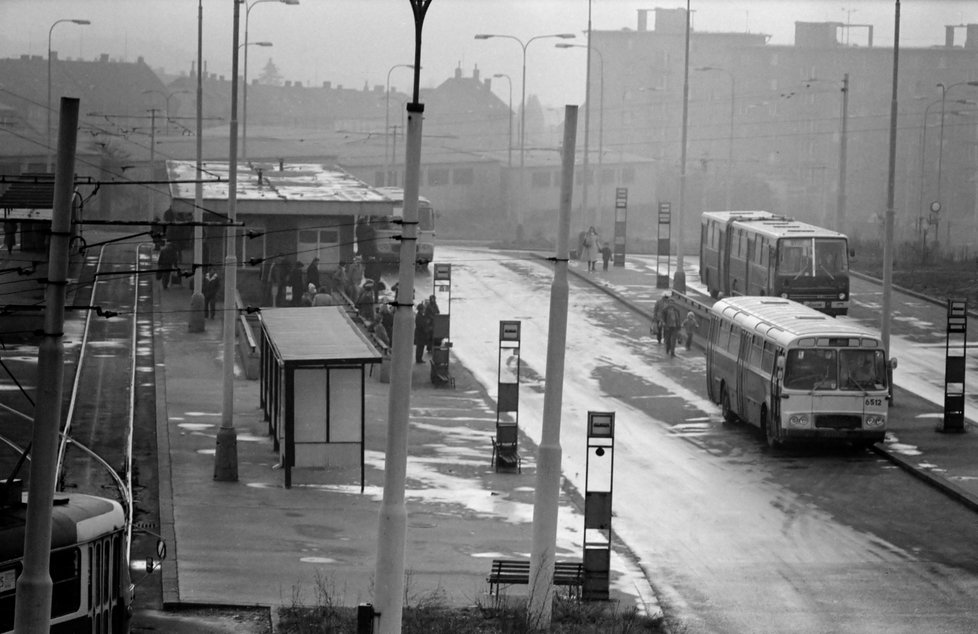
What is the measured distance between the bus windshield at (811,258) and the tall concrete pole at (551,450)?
89.0ft

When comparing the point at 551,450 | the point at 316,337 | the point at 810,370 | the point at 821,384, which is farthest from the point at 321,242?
the point at 551,450

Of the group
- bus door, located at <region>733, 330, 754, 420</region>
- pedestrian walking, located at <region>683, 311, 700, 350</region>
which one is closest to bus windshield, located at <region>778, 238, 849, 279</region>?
pedestrian walking, located at <region>683, 311, 700, 350</region>

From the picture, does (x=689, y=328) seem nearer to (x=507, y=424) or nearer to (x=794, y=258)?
(x=794, y=258)

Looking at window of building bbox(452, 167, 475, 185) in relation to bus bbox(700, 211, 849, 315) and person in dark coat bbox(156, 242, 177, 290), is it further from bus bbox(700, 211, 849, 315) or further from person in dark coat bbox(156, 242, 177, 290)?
bus bbox(700, 211, 849, 315)

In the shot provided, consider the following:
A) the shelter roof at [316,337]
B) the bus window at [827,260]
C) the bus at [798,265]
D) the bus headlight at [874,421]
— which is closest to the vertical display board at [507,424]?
the shelter roof at [316,337]

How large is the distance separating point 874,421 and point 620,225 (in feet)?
98.8

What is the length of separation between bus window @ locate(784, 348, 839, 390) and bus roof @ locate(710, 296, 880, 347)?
30cm

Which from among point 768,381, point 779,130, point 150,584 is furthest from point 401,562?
point 779,130

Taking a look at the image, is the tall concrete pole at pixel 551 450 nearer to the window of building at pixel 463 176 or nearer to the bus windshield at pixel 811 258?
the bus windshield at pixel 811 258

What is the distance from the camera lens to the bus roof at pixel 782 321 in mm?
28406

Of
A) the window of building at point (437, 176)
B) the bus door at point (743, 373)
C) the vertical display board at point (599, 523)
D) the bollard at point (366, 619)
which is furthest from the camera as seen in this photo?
the window of building at point (437, 176)

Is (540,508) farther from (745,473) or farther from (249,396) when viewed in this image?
(249,396)

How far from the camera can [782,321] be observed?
97.3 ft

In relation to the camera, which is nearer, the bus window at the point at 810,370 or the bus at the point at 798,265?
the bus window at the point at 810,370
